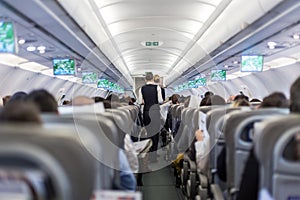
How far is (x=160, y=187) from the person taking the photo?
24.8 ft

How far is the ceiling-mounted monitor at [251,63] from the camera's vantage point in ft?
41.4

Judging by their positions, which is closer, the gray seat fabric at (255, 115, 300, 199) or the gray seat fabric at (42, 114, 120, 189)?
the gray seat fabric at (255, 115, 300, 199)

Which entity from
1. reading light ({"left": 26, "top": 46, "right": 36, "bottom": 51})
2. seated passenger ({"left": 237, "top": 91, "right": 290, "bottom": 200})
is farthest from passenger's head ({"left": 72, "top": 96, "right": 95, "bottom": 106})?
reading light ({"left": 26, "top": 46, "right": 36, "bottom": 51})

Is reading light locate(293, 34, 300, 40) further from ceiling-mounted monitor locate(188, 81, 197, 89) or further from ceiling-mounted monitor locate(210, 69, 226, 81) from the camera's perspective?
ceiling-mounted monitor locate(188, 81, 197, 89)

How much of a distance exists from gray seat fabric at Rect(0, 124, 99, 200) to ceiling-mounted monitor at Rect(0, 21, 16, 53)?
201 inches

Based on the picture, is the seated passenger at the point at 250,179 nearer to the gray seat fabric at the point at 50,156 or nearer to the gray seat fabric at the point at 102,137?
the gray seat fabric at the point at 102,137

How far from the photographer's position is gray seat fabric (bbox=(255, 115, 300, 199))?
2.01 m

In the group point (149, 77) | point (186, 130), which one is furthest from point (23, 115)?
point (149, 77)

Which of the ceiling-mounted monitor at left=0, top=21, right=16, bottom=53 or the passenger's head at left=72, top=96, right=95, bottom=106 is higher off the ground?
the ceiling-mounted monitor at left=0, top=21, right=16, bottom=53

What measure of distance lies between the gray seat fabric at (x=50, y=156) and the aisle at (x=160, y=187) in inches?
210

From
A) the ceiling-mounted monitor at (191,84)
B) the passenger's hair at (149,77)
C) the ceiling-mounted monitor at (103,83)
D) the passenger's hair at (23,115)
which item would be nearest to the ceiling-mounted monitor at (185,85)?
the ceiling-mounted monitor at (191,84)

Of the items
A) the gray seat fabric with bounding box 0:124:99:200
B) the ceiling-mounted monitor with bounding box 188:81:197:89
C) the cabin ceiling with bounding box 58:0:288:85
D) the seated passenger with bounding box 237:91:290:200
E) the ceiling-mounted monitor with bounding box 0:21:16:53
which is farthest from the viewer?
the ceiling-mounted monitor with bounding box 188:81:197:89

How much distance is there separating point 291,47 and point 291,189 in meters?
10.8

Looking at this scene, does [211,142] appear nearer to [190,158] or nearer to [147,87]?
[190,158]
